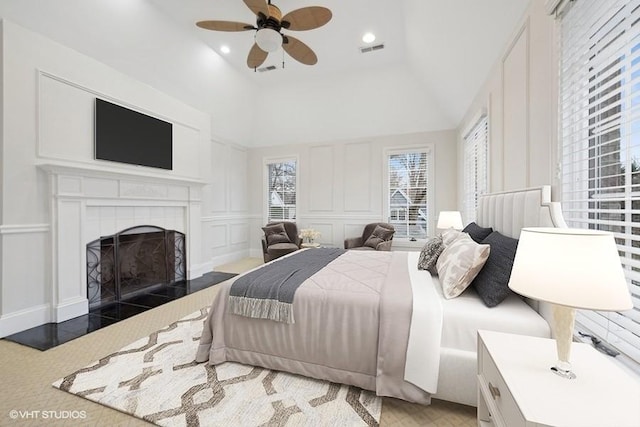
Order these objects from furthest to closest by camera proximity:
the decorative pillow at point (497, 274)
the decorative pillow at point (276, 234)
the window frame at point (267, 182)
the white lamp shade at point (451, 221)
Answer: the window frame at point (267, 182), the decorative pillow at point (276, 234), the white lamp shade at point (451, 221), the decorative pillow at point (497, 274)

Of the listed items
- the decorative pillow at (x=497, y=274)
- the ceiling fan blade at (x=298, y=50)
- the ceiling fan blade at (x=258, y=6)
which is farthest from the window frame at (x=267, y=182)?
the decorative pillow at (x=497, y=274)

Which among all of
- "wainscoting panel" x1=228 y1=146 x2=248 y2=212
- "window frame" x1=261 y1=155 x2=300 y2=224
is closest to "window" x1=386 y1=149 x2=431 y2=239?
"window frame" x1=261 y1=155 x2=300 y2=224

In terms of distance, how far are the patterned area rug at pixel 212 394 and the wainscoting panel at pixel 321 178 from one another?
407cm

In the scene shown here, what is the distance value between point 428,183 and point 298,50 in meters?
3.36

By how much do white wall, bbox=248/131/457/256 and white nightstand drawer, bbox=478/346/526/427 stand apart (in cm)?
423

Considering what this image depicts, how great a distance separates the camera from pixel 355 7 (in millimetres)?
3229

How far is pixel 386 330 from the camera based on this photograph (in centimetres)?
157

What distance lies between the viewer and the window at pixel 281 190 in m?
6.20

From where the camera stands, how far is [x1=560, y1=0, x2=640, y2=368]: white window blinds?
1109mm

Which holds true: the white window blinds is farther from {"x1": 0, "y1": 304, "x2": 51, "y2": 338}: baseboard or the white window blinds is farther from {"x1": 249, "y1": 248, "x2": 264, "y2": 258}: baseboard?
{"x1": 249, "y1": 248, "x2": 264, "y2": 258}: baseboard

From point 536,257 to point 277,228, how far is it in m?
4.88

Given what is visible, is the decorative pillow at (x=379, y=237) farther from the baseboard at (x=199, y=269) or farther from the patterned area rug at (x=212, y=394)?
the patterned area rug at (x=212, y=394)

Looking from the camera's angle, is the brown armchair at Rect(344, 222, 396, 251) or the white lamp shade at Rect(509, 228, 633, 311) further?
the brown armchair at Rect(344, 222, 396, 251)

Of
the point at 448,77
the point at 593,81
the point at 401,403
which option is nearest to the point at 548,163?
the point at 593,81
